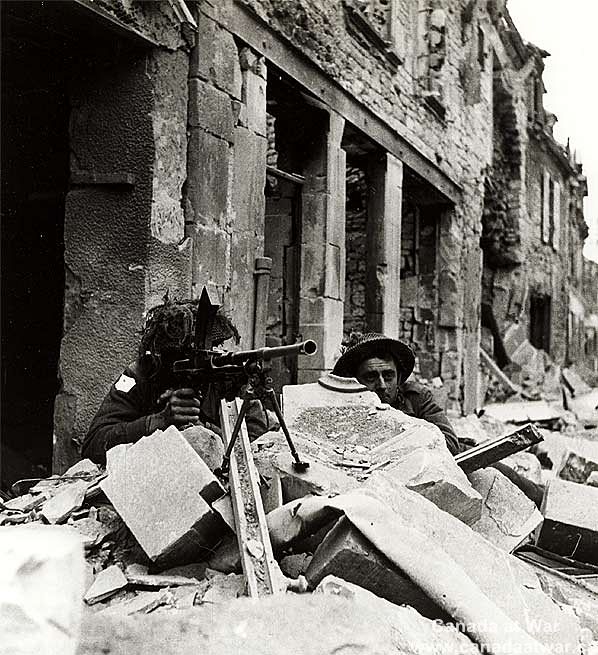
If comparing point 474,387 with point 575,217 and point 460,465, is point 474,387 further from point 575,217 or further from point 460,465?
point 575,217

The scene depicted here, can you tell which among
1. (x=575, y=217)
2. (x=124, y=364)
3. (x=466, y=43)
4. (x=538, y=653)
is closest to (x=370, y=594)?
(x=538, y=653)

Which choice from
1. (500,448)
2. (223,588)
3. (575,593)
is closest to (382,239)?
(500,448)

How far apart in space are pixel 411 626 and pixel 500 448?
6.40 ft

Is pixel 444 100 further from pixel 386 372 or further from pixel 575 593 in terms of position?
pixel 575 593

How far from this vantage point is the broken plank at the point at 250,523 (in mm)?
2418

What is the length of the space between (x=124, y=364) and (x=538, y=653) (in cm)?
313

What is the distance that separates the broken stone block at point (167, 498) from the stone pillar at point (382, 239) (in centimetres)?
564

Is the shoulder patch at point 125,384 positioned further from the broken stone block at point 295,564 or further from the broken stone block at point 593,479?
the broken stone block at point 593,479

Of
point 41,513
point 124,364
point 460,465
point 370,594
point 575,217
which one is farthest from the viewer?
point 575,217

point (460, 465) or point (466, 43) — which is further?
point (466, 43)

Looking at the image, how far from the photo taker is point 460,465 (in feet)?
12.5

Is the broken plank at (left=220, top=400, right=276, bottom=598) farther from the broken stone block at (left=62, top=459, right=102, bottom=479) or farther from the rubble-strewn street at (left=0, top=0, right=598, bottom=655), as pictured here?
the broken stone block at (left=62, top=459, right=102, bottom=479)

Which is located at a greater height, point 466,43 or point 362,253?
point 466,43

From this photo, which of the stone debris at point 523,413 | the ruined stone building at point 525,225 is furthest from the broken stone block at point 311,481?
the ruined stone building at point 525,225
